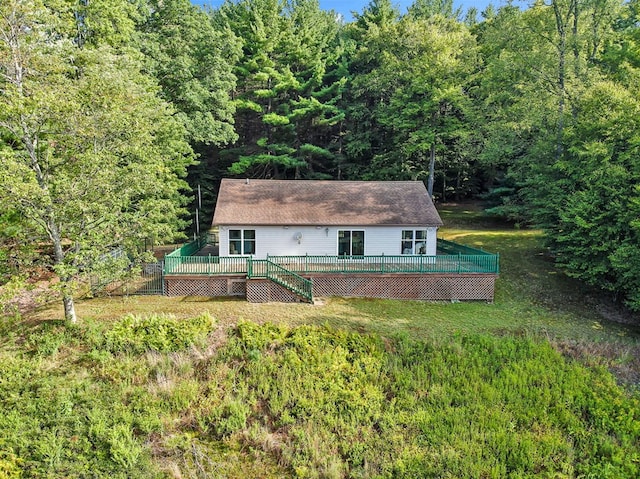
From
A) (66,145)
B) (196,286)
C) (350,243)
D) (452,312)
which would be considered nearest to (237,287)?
(196,286)

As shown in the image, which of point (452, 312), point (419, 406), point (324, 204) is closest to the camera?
point (419, 406)

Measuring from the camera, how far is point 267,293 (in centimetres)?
1436

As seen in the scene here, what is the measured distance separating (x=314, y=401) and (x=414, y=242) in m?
10.3

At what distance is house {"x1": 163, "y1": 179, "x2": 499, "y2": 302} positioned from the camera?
14.5m

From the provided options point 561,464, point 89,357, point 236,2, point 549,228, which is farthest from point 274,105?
point 561,464

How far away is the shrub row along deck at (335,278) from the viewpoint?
14305mm

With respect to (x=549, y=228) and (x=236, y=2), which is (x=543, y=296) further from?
(x=236, y=2)

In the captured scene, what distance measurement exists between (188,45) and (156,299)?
16171 millimetres

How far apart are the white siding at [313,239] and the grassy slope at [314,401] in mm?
4716

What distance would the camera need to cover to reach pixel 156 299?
13820mm

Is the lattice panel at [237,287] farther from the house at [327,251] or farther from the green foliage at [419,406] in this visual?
the green foliage at [419,406]

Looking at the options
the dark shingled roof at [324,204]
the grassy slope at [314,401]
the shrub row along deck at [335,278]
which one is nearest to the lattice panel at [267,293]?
the shrub row along deck at [335,278]

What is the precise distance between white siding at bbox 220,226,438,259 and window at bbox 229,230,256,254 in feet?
0.61

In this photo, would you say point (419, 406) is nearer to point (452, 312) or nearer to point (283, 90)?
point (452, 312)
